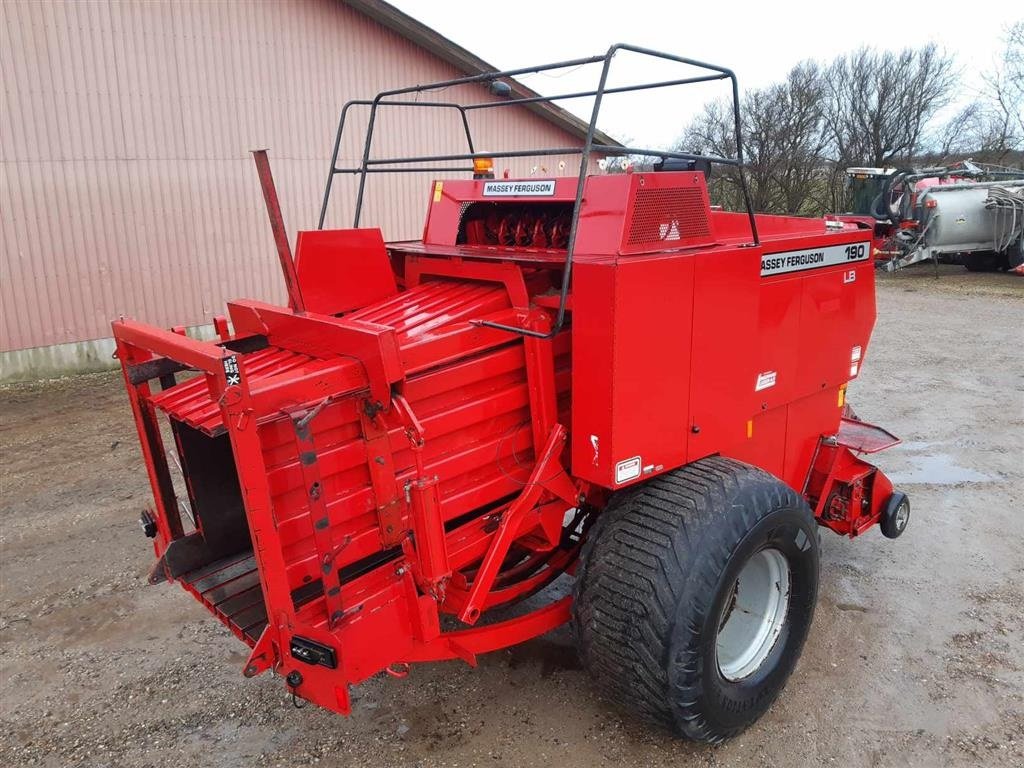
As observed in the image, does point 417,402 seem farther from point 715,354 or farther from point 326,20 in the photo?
point 326,20

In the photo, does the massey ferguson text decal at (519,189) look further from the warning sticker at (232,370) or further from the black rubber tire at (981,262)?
the black rubber tire at (981,262)

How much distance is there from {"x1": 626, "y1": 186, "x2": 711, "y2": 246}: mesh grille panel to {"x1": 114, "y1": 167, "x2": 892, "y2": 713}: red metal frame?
1cm

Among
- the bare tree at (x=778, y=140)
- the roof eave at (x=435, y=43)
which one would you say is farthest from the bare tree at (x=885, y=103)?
the roof eave at (x=435, y=43)

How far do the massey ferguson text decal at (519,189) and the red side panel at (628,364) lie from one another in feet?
2.74

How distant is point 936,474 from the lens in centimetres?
583

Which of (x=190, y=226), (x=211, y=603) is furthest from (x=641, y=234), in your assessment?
(x=190, y=226)

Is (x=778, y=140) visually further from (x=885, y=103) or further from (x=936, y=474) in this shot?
(x=936, y=474)

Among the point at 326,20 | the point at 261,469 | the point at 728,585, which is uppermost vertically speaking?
Answer: the point at 326,20

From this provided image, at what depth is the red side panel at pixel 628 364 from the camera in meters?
2.67

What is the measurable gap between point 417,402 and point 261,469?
0.63 metres

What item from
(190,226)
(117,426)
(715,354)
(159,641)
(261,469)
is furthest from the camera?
(190,226)

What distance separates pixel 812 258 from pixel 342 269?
2229 mm

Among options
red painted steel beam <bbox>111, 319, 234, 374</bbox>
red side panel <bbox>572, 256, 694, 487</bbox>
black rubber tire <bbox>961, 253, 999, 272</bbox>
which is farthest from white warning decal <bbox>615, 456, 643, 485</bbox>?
black rubber tire <bbox>961, 253, 999, 272</bbox>

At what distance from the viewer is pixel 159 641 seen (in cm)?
379
